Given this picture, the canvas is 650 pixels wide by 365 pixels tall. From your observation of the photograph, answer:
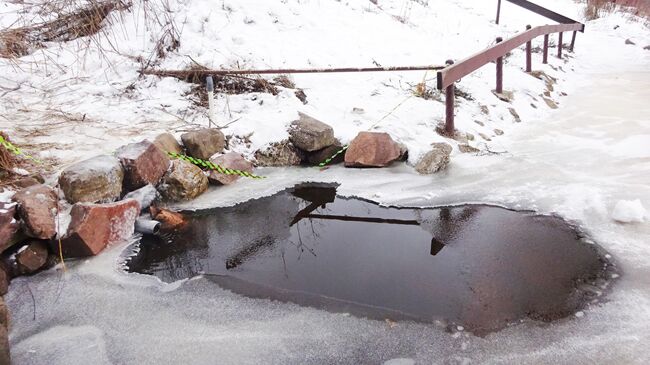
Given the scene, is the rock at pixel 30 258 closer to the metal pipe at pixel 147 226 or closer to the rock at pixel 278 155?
the metal pipe at pixel 147 226

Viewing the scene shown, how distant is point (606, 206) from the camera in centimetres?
451

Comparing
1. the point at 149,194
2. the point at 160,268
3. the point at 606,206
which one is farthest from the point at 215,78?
the point at 606,206

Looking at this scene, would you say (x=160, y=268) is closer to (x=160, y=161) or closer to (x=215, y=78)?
(x=160, y=161)

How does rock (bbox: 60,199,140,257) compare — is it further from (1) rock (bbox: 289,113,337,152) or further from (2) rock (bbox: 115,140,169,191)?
(1) rock (bbox: 289,113,337,152)

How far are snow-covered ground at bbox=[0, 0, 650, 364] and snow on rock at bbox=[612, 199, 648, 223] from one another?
0.03 m

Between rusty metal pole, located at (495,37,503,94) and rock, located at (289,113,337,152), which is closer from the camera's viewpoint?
rock, located at (289,113,337,152)

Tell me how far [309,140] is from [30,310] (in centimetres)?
355

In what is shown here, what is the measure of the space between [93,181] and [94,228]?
0.60 m

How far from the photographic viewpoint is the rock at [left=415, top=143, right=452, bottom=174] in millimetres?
5586

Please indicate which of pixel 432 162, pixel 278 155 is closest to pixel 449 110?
pixel 432 162

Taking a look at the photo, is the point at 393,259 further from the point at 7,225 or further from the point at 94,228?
the point at 7,225

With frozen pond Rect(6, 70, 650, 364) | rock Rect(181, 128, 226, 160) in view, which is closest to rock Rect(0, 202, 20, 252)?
frozen pond Rect(6, 70, 650, 364)

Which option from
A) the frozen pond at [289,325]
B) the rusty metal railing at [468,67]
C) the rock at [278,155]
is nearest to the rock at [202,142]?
the rock at [278,155]

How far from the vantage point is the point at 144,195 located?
471cm
